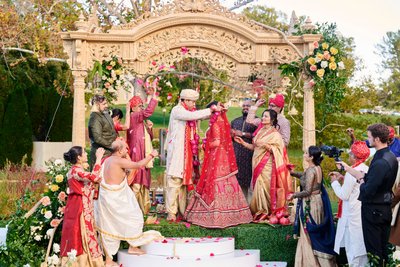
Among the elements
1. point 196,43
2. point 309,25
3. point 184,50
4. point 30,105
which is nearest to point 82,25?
point 184,50

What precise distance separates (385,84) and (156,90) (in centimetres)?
2217

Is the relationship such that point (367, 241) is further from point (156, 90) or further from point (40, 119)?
point (40, 119)

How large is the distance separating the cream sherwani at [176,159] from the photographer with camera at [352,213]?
2.04 m

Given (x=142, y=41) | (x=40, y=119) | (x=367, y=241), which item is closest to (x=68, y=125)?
(x=40, y=119)

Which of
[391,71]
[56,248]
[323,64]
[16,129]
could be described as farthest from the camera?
[391,71]

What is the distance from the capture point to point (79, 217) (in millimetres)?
6945

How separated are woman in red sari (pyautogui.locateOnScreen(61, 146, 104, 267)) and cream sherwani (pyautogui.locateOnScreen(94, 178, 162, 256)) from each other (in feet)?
0.73

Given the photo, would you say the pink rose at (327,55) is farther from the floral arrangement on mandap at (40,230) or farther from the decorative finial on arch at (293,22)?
the floral arrangement on mandap at (40,230)

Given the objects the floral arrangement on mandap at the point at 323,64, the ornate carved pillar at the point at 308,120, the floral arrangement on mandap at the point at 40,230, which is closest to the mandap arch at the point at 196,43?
the ornate carved pillar at the point at 308,120

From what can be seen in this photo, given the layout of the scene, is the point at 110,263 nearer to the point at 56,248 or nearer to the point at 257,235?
the point at 56,248

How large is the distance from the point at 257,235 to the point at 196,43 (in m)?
3.37

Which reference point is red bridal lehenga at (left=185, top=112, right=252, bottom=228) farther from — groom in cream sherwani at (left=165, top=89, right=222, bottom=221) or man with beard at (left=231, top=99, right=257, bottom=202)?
man with beard at (left=231, top=99, right=257, bottom=202)

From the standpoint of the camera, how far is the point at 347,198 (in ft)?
23.2

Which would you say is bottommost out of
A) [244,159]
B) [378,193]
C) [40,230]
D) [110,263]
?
[110,263]
